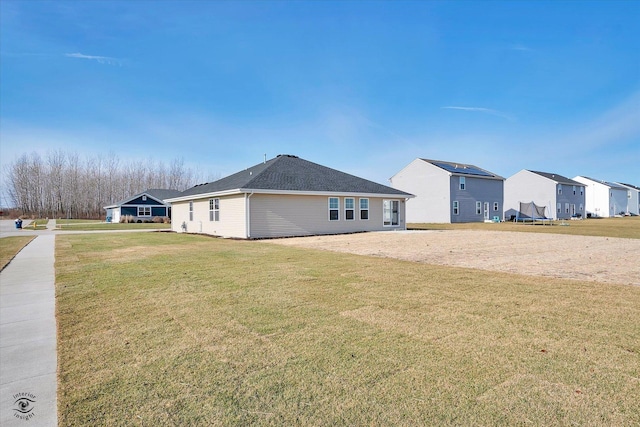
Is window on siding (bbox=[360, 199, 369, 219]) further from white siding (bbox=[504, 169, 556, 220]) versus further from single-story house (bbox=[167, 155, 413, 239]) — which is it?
white siding (bbox=[504, 169, 556, 220])

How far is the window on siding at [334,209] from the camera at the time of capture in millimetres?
20453

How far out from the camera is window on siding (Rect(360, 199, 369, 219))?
2167cm

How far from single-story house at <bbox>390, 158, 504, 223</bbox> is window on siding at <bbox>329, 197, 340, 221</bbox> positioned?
59.3ft

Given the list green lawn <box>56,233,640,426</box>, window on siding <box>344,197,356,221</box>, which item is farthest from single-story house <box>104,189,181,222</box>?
green lawn <box>56,233,640,426</box>

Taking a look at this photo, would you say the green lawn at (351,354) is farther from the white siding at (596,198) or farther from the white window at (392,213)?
the white siding at (596,198)

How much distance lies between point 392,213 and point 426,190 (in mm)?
15509

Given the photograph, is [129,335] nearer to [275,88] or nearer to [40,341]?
[40,341]

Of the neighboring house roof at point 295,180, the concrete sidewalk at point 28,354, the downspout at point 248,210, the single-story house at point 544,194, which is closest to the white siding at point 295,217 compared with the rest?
the downspout at point 248,210

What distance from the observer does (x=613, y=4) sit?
14.3 m

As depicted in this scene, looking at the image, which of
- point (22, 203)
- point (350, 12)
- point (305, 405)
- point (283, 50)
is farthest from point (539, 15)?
point (22, 203)

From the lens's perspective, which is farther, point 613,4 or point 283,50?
point 283,50

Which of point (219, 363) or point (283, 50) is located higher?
point (283, 50)

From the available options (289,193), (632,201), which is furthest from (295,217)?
(632,201)

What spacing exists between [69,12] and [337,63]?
12.8m
